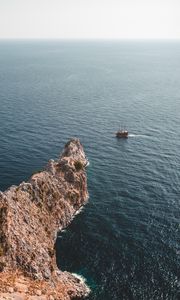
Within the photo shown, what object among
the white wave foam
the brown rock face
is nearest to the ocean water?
the white wave foam

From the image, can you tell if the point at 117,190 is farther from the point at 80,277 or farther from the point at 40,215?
the point at 80,277

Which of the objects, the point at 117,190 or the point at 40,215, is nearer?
the point at 40,215

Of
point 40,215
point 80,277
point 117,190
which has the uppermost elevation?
point 117,190

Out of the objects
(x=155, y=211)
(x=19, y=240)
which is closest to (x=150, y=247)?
(x=155, y=211)

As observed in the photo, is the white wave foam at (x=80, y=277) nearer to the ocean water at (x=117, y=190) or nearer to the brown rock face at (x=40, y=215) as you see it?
the ocean water at (x=117, y=190)

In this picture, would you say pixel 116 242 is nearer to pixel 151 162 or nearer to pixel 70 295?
pixel 70 295

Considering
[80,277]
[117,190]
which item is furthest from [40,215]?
Result: [117,190]

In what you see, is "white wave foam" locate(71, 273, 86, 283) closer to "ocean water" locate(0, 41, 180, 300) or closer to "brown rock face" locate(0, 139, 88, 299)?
"ocean water" locate(0, 41, 180, 300)

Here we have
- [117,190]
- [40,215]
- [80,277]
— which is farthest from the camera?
[117,190]

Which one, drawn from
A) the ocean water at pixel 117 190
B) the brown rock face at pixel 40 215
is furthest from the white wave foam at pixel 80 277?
the brown rock face at pixel 40 215
